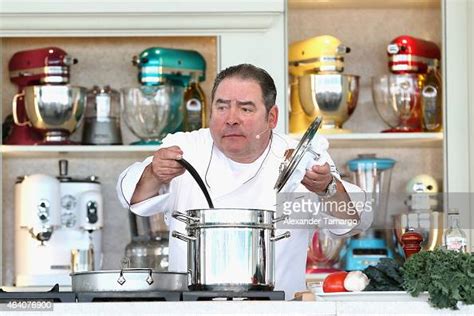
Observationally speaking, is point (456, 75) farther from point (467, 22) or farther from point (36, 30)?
point (36, 30)

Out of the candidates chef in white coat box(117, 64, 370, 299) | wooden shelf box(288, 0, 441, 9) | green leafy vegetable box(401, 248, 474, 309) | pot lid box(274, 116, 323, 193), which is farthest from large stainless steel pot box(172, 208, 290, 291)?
wooden shelf box(288, 0, 441, 9)

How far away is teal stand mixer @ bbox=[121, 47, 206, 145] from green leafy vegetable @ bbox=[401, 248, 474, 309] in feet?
5.12

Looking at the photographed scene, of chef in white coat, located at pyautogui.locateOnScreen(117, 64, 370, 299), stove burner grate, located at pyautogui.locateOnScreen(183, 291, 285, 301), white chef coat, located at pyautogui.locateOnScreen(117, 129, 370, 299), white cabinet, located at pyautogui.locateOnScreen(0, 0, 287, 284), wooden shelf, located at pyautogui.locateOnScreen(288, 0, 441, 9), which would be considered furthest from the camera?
wooden shelf, located at pyautogui.locateOnScreen(288, 0, 441, 9)

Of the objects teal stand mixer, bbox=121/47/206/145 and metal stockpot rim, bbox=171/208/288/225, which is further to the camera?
teal stand mixer, bbox=121/47/206/145

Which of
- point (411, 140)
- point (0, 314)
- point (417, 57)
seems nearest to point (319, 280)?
point (411, 140)

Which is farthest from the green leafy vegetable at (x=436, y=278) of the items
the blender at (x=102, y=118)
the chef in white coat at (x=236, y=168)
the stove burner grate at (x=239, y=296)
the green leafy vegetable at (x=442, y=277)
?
the blender at (x=102, y=118)

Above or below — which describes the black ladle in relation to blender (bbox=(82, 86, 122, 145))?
below

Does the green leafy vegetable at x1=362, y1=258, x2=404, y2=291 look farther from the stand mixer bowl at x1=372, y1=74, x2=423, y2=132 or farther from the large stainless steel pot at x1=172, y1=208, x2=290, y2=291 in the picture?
the stand mixer bowl at x1=372, y1=74, x2=423, y2=132

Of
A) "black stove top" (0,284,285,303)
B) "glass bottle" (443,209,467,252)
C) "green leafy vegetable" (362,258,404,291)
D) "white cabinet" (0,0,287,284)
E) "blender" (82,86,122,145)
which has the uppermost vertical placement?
"white cabinet" (0,0,287,284)

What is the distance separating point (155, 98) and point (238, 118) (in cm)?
90

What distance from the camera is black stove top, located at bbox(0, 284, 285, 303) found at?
1.95 metres

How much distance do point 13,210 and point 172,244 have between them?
3.39ft

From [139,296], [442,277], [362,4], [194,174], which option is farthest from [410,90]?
[139,296]

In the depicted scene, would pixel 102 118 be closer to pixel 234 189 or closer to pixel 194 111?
pixel 194 111
